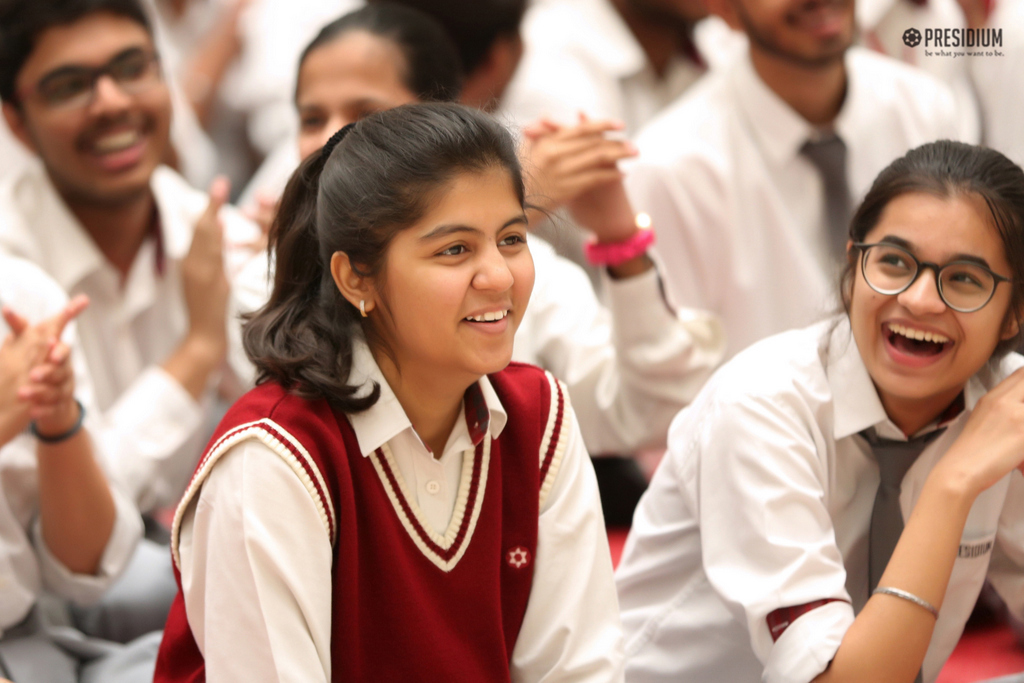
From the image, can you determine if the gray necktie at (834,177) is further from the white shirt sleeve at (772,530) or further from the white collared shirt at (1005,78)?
the white shirt sleeve at (772,530)

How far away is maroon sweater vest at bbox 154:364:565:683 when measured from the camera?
115 cm

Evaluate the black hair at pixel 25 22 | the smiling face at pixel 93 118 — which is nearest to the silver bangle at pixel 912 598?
the smiling face at pixel 93 118

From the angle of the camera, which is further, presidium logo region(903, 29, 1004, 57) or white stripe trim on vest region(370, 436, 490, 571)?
presidium logo region(903, 29, 1004, 57)

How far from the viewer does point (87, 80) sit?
210 cm

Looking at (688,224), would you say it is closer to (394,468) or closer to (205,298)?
(205,298)

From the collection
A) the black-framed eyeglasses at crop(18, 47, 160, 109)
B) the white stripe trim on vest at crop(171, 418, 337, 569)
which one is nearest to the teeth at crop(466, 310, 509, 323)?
the white stripe trim on vest at crop(171, 418, 337, 569)

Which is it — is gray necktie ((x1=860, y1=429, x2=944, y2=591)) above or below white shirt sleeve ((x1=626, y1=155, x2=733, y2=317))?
below

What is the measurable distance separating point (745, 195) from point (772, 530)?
122 cm

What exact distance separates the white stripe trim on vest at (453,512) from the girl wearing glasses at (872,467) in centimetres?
31

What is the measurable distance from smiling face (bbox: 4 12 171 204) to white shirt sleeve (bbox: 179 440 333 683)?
3.98 feet

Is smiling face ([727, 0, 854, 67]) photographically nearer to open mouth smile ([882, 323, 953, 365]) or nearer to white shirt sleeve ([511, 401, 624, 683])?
open mouth smile ([882, 323, 953, 365])

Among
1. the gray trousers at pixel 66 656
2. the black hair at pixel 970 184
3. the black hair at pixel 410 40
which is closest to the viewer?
the black hair at pixel 970 184

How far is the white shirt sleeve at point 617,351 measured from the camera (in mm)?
1933

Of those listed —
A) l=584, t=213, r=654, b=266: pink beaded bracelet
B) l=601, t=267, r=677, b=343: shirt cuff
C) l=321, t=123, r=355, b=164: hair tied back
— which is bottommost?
l=601, t=267, r=677, b=343: shirt cuff
